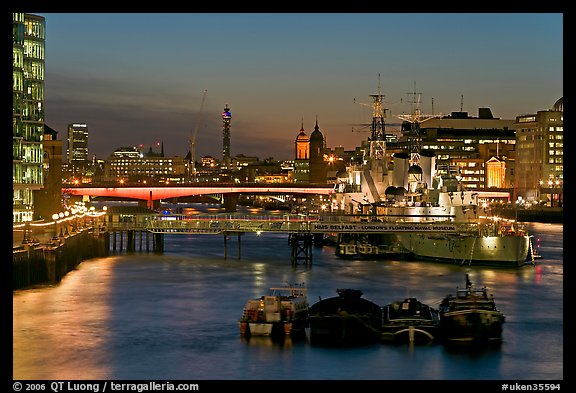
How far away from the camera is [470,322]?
3572cm

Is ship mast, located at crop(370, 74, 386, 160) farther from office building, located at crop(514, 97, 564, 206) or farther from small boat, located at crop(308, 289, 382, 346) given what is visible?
office building, located at crop(514, 97, 564, 206)

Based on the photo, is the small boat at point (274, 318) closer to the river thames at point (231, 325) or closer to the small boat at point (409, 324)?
the river thames at point (231, 325)

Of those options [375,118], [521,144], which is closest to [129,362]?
[375,118]

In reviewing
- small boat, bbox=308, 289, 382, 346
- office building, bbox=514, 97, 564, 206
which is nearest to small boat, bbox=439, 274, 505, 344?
small boat, bbox=308, 289, 382, 346

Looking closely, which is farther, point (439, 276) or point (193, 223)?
point (193, 223)

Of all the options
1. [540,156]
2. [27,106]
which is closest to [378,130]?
[27,106]

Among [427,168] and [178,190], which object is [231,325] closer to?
[427,168]

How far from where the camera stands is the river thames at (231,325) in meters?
31.8

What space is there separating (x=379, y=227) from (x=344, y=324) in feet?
104

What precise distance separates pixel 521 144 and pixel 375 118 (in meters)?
101

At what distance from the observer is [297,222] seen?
6794cm
